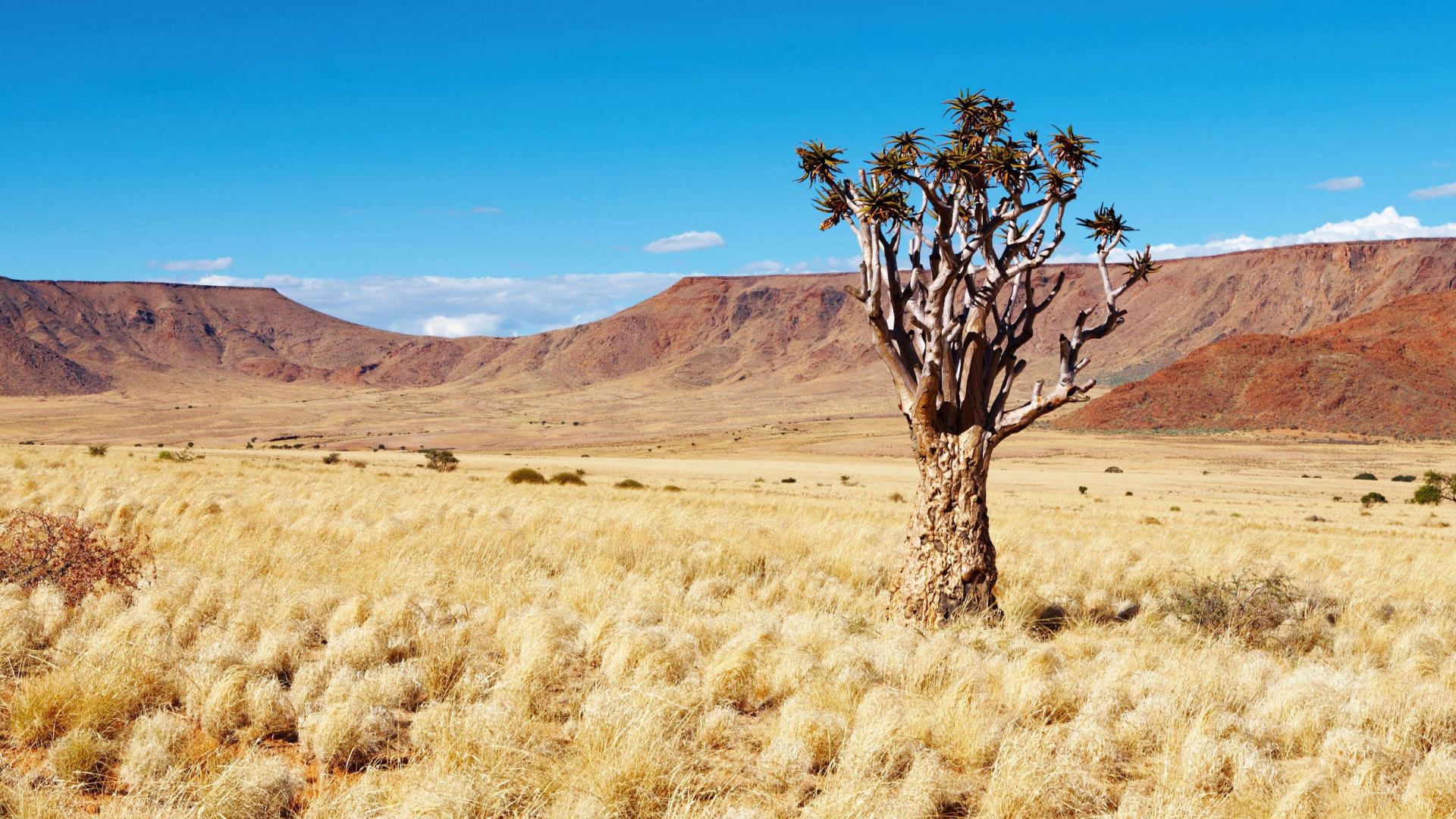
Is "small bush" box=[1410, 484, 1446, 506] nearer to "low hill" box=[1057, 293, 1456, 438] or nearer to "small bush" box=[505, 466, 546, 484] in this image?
"small bush" box=[505, 466, 546, 484]

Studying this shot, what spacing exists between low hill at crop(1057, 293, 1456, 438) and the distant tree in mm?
57062

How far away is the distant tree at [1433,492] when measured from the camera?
122 ft

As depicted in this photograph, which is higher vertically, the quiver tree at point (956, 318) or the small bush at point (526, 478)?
the quiver tree at point (956, 318)

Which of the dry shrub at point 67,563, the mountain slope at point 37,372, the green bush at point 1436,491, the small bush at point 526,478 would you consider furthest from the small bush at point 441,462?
the mountain slope at point 37,372

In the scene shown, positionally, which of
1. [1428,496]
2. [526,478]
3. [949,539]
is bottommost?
[1428,496]

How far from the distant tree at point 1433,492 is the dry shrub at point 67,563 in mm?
45132

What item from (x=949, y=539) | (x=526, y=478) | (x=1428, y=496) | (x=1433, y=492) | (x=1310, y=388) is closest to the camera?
(x=949, y=539)

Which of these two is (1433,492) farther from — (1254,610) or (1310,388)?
(1310,388)

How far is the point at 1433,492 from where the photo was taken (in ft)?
123

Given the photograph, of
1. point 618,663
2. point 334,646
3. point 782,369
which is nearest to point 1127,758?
point 618,663

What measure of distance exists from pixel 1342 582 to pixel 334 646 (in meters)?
11.8

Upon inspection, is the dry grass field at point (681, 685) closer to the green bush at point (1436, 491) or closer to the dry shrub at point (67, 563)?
the dry shrub at point (67, 563)

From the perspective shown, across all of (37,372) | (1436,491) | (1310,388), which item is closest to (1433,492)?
(1436,491)

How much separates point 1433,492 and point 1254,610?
37.8 m
